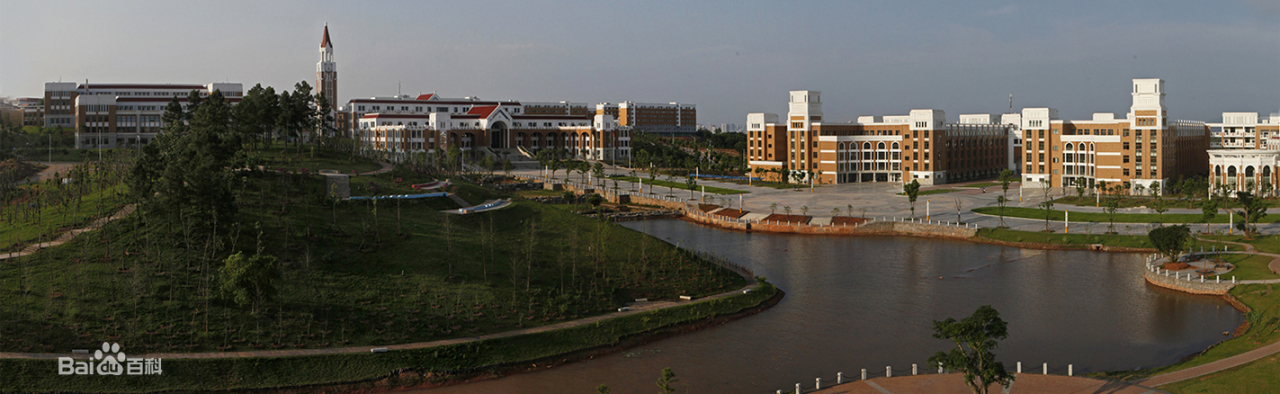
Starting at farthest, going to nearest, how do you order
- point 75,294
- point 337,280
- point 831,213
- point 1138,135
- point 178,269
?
point 1138,135 < point 831,213 < point 337,280 < point 178,269 < point 75,294

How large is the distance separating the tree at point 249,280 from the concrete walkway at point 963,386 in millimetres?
15157

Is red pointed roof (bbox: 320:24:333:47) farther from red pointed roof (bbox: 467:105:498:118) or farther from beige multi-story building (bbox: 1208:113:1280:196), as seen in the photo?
beige multi-story building (bbox: 1208:113:1280:196)

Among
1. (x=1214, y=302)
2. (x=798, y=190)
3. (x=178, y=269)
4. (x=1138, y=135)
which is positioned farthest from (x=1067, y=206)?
(x=178, y=269)

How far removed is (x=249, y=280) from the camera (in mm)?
24250

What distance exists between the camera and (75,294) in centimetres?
2439

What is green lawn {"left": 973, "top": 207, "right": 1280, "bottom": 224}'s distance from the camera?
4953 cm

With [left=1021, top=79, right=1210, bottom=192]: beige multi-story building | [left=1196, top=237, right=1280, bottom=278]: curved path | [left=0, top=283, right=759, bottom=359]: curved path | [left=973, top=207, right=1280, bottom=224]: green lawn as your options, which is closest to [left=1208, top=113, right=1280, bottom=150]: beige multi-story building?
[left=1021, top=79, right=1210, bottom=192]: beige multi-story building

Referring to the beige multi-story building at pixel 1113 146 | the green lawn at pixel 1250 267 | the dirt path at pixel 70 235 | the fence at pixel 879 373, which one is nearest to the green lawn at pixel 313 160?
the dirt path at pixel 70 235

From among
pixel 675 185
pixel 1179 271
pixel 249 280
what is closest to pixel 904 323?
pixel 1179 271

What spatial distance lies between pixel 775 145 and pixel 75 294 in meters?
73.4

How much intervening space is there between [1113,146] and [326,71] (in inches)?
3353

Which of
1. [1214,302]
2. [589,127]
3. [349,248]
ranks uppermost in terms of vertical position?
[589,127]

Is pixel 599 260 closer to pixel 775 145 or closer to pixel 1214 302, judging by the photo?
pixel 1214 302

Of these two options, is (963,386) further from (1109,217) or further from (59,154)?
(59,154)
